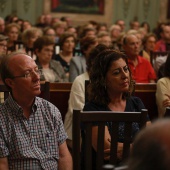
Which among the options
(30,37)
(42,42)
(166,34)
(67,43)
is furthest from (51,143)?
(166,34)

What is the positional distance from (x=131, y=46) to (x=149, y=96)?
170cm

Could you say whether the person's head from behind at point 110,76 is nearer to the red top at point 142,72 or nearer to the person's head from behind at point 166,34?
the red top at point 142,72

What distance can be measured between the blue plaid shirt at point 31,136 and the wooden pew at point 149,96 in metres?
1.96

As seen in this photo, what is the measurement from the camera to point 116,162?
280 cm

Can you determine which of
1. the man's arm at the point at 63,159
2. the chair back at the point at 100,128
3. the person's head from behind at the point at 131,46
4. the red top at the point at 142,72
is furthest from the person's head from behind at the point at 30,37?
the chair back at the point at 100,128

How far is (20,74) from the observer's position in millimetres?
2852

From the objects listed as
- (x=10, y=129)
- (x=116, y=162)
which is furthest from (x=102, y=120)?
(x=10, y=129)

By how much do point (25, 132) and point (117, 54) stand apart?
92 cm

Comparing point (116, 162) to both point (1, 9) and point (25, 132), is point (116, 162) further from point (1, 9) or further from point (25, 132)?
point (1, 9)

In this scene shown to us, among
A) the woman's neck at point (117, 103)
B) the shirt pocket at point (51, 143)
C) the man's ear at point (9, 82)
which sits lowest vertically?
the shirt pocket at point (51, 143)

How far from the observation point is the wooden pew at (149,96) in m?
4.68

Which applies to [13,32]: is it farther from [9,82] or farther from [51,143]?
[51,143]

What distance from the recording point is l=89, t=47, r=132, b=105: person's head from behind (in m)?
3.30

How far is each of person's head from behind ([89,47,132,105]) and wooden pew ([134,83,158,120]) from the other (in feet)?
4.40
